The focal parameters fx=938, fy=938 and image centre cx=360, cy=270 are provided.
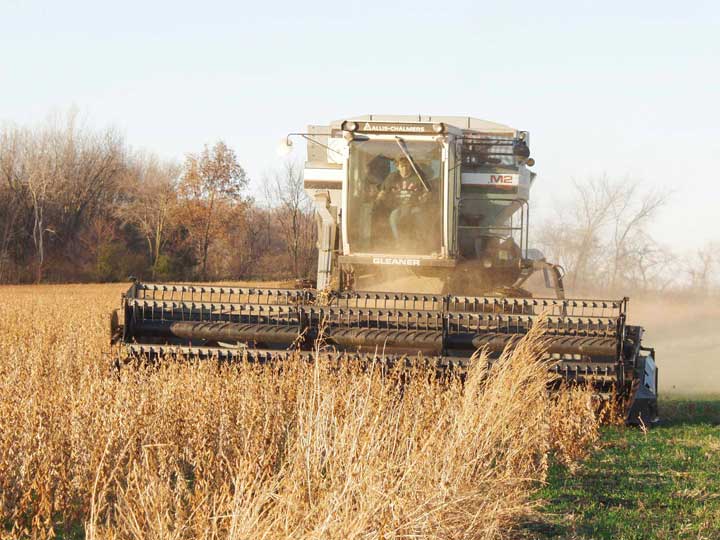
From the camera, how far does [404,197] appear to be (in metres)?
8.83

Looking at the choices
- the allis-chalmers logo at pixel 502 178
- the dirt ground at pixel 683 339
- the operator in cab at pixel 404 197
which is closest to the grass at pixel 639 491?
the operator in cab at pixel 404 197

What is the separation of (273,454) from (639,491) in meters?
2.08

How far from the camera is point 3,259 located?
1665 inches

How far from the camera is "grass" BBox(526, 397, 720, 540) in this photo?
14.3ft

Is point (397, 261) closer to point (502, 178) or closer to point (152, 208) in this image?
point (502, 178)

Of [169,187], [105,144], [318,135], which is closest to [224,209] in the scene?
[169,187]

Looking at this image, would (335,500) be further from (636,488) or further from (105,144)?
(105,144)

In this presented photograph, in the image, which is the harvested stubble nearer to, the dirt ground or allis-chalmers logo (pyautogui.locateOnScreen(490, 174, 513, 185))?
allis-chalmers logo (pyautogui.locateOnScreen(490, 174, 513, 185))

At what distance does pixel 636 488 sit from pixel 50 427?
3227 millimetres

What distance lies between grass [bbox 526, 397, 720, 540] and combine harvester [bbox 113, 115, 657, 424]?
0.52 m

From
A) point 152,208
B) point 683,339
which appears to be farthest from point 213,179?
point 683,339

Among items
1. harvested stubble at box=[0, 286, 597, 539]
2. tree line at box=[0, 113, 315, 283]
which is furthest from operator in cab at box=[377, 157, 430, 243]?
tree line at box=[0, 113, 315, 283]

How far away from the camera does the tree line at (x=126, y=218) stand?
43875 millimetres

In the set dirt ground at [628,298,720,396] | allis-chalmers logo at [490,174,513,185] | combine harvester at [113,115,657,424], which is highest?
allis-chalmers logo at [490,174,513,185]
